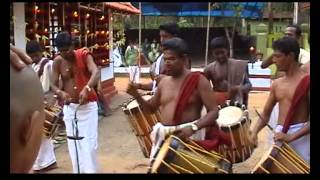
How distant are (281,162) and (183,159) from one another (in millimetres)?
772

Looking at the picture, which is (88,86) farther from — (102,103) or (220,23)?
(220,23)

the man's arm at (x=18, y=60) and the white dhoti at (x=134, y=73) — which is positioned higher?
the man's arm at (x=18, y=60)

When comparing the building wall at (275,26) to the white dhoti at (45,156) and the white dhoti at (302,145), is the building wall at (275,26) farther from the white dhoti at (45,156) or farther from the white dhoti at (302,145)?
the white dhoti at (302,145)

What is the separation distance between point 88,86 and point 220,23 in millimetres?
16450

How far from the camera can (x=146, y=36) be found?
2239 centimetres

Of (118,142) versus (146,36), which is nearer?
(118,142)

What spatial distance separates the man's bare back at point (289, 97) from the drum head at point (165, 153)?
105 centimetres

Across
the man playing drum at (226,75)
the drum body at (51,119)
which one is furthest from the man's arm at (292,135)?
the drum body at (51,119)

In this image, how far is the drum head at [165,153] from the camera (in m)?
3.61

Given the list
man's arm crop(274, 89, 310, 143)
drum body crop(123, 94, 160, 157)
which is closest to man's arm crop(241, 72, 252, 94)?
drum body crop(123, 94, 160, 157)

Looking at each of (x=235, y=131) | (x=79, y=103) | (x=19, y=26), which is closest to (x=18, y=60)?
(x=235, y=131)

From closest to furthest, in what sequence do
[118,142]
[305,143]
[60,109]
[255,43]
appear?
[305,143]
[60,109]
[118,142]
[255,43]
